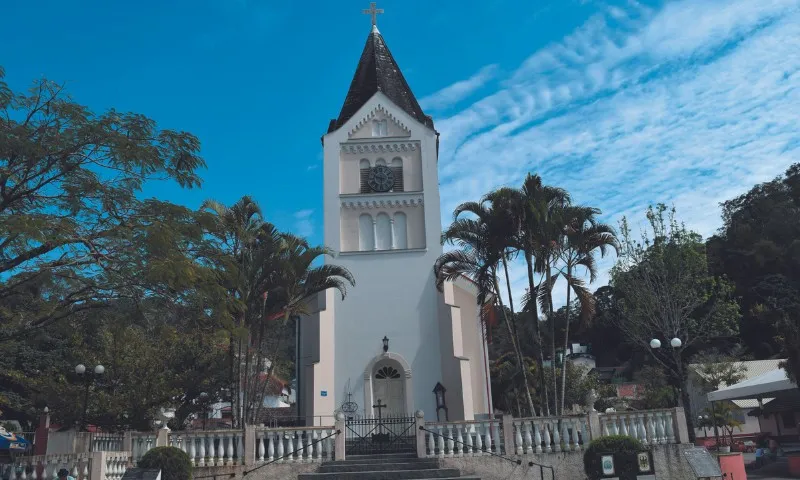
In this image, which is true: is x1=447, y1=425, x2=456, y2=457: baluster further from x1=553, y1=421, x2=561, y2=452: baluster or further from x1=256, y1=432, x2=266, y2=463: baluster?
x1=256, y1=432, x2=266, y2=463: baluster

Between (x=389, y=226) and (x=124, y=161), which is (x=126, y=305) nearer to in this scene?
(x=124, y=161)

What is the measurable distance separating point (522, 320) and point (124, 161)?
48829 mm

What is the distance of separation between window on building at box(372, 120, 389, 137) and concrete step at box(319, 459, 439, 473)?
1592cm

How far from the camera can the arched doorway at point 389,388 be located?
78.5ft

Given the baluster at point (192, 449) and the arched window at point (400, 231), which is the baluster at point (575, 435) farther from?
the arched window at point (400, 231)

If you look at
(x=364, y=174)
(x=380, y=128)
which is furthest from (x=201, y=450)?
(x=380, y=128)

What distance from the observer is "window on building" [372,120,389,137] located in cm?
2780

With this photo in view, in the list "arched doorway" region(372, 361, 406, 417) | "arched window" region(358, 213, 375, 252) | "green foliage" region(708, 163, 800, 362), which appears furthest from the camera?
"green foliage" region(708, 163, 800, 362)

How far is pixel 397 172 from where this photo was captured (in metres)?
27.3

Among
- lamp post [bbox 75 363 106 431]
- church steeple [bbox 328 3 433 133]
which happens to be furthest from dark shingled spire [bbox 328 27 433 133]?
lamp post [bbox 75 363 106 431]

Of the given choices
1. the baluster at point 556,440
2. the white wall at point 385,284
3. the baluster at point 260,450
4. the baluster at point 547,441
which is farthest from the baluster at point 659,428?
the white wall at point 385,284

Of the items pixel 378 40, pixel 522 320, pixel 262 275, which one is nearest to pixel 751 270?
pixel 522 320

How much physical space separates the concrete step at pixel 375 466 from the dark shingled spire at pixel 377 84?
16.1 m

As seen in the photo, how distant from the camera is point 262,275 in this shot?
18.9 m
